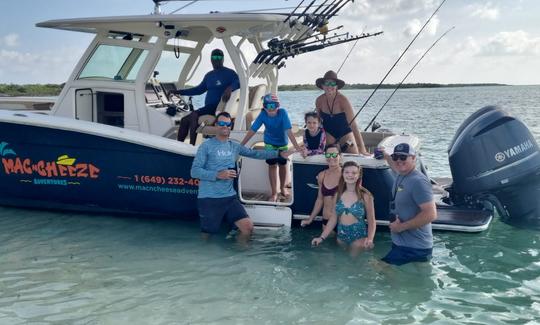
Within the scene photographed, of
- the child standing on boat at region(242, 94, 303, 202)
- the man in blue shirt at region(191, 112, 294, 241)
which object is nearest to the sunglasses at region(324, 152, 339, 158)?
the child standing on boat at region(242, 94, 303, 202)

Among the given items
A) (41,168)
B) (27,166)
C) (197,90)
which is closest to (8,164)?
(27,166)

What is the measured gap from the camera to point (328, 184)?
568 centimetres

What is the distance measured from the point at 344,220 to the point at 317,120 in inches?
49.8

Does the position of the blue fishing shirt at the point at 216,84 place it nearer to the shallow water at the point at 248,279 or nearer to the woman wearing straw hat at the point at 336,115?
the woman wearing straw hat at the point at 336,115

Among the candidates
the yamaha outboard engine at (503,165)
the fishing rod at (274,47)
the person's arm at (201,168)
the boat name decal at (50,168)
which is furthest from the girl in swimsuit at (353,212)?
the boat name decal at (50,168)

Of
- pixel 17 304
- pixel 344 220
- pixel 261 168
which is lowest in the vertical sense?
pixel 17 304

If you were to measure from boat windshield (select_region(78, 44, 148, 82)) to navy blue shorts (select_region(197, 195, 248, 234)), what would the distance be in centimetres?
227

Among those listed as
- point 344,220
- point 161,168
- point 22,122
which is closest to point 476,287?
point 344,220

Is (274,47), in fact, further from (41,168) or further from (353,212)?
(41,168)

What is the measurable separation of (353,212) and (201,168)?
5.56 feet

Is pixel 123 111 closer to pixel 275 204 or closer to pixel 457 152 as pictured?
pixel 275 204

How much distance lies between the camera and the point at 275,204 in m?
6.12

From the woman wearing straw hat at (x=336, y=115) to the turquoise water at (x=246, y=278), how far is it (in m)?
1.12

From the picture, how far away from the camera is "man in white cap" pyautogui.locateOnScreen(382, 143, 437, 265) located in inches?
→ 179
